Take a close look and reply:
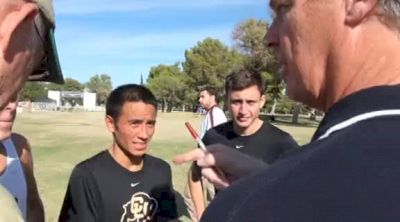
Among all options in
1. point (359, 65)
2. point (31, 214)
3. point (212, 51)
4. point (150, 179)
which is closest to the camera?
point (359, 65)

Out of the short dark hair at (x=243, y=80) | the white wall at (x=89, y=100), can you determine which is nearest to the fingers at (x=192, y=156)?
the short dark hair at (x=243, y=80)

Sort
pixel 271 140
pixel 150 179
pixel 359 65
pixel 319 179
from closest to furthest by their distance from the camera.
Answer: pixel 319 179, pixel 359 65, pixel 150 179, pixel 271 140

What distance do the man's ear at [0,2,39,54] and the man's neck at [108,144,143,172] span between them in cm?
276

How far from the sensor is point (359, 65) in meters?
1.35

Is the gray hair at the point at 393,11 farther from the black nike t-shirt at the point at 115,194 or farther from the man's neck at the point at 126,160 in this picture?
the man's neck at the point at 126,160

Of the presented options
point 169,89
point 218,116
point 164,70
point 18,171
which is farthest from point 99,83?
point 18,171

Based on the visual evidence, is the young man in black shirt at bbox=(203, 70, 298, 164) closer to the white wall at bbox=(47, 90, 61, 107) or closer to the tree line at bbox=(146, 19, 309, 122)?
the tree line at bbox=(146, 19, 309, 122)

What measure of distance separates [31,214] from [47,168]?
11.3 metres

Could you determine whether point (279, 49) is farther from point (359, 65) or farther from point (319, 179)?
point (319, 179)

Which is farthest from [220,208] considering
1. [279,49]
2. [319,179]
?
[279,49]

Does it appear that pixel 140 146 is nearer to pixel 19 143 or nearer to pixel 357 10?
pixel 19 143

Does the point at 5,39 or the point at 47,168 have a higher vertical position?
the point at 5,39

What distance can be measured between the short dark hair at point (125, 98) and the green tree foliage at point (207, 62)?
2697 inches

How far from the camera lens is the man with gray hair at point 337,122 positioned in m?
1.10
